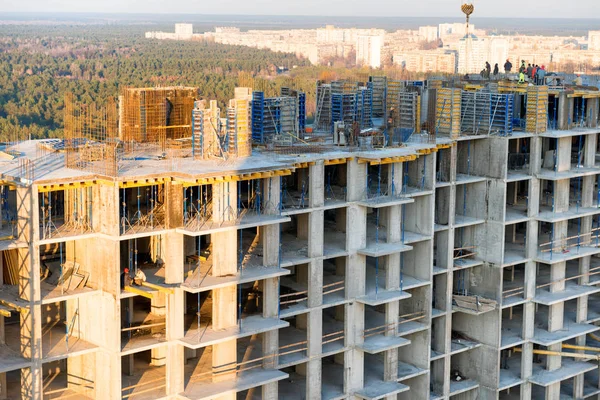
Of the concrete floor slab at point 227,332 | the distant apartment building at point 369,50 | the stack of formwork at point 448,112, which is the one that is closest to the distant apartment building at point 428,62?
the distant apartment building at point 369,50

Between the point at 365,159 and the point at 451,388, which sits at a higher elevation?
the point at 365,159

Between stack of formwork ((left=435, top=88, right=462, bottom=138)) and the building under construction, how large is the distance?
7 centimetres

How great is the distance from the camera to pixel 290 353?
30.8 m

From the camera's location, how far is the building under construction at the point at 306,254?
2667cm

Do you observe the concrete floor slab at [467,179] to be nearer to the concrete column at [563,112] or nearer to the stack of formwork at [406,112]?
the stack of formwork at [406,112]

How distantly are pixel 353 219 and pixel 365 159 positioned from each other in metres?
1.83

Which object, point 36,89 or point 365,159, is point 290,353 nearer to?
point 365,159

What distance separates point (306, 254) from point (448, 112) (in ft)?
26.4

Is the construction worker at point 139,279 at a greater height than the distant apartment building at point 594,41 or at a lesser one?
lesser

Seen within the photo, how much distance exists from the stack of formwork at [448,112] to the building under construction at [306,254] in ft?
0.22

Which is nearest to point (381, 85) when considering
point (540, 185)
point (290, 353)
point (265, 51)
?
point (540, 185)

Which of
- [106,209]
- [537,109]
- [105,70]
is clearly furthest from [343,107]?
[105,70]

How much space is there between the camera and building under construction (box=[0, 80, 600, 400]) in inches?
1050

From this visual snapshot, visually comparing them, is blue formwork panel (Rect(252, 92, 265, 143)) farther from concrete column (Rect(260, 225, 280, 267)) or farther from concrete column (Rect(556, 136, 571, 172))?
concrete column (Rect(556, 136, 571, 172))
